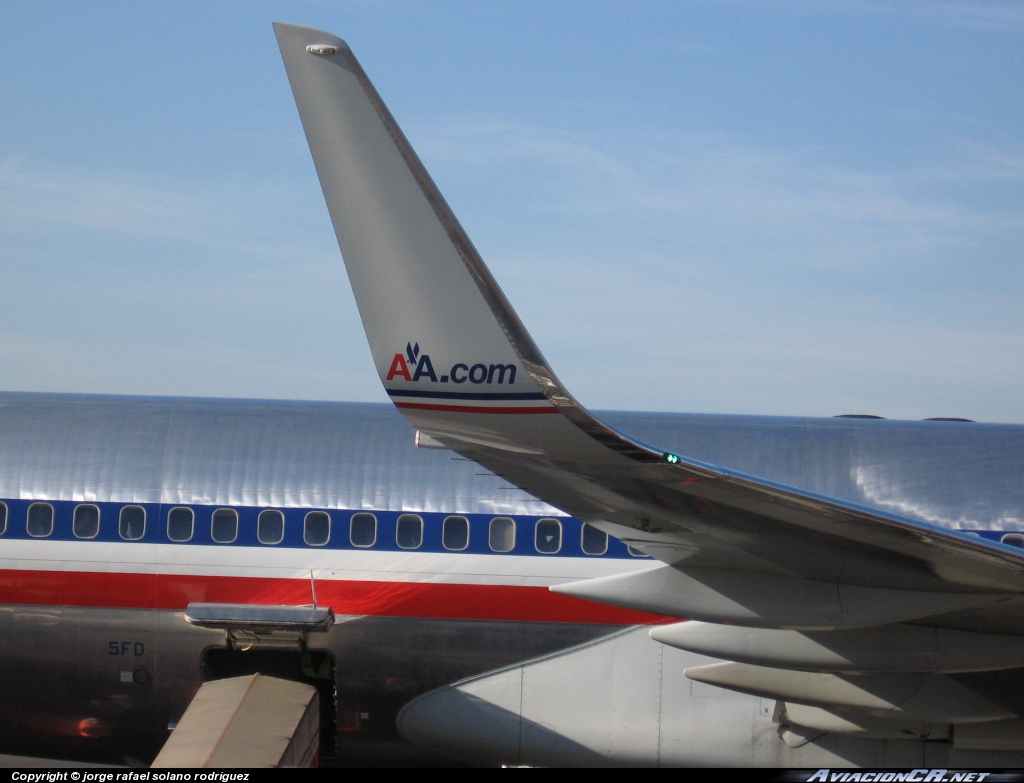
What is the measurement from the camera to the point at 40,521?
33.2 feet

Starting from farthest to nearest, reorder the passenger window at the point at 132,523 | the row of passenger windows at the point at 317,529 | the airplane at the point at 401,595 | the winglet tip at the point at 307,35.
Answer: the passenger window at the point at 132,523, the row of passenger windows at the point at 317,529, the airplane at the point at 401,595, the winglet tip at the point at 307,35

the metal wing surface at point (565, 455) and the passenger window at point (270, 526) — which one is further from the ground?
the metal wing surface at point (565, 455)

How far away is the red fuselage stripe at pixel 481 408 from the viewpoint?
482 centimetres

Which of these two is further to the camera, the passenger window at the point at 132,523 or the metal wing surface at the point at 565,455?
the passenger window at the point at 132,523

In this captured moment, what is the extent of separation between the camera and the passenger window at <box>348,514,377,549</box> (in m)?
9.92

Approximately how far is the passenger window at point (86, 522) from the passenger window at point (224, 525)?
3.51ft

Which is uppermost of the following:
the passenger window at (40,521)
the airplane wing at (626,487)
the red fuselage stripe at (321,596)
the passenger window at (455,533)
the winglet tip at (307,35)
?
the winglet tip at (307,35)

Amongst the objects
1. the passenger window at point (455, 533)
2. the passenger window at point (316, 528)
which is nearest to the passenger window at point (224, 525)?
the passenger window at point (316, 528)

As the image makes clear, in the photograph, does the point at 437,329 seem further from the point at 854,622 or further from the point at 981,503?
the point at 981,503

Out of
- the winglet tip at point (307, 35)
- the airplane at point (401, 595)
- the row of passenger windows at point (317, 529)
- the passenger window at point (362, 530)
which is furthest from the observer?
the passenger window at point (362, 530)

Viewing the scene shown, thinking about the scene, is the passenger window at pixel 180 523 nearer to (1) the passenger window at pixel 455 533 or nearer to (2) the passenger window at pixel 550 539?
(1) the passenger window at pixel 455 533

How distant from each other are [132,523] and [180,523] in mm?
443

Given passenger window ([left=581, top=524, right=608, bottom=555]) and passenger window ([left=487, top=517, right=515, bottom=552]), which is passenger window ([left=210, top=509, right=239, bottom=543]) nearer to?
passenger window ([left=487, top=517, right=515, bottom=552])

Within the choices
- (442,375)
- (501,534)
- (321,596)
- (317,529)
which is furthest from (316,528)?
(442,375)
